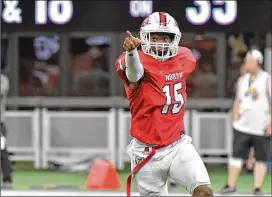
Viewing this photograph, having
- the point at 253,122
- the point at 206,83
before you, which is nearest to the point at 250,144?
the point at 253,122

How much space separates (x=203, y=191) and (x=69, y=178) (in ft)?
19.2

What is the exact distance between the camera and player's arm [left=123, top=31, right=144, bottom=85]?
5.62 metres

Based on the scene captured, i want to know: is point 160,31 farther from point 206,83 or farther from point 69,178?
point 206,83

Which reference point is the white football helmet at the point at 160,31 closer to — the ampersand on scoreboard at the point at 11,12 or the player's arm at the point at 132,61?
the player's arm at the point at 132,61

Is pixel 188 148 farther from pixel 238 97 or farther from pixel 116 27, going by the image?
pixel 116 27

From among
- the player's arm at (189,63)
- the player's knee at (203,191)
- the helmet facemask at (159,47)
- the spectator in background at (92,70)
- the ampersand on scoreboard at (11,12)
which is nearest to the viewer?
the player's knee at (203,191)

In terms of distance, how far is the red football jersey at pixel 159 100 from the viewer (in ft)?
19.9

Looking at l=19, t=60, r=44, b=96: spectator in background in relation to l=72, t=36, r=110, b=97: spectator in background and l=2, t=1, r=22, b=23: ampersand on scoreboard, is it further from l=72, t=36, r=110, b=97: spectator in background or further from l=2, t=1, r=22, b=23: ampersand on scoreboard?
l=2, t=1, r=22, b=23: ampersand on scoreboard

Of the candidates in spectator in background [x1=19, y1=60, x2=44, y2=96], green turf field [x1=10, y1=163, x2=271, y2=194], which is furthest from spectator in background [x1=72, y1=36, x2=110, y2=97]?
green turf field [x1=10, y1=163, x2=271, y2=194]

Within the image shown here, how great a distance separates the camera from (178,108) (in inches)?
242

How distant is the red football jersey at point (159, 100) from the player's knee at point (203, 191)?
45 cm

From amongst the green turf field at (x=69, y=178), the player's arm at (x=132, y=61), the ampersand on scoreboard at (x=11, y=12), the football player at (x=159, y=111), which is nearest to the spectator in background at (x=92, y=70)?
the green turf field at (x=69, y=178)

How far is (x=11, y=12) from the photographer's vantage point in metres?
10.7

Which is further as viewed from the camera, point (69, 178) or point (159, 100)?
point (69, 178)
